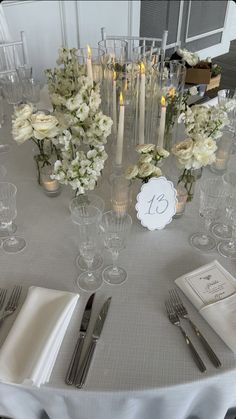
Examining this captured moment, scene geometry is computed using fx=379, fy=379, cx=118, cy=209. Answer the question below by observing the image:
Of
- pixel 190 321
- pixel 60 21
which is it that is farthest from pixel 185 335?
pixel 60 21

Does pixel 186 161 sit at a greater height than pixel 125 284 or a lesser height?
greater

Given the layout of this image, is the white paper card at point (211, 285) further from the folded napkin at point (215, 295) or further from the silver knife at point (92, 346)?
the silver knife at point (92, 346)

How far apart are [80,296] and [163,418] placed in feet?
1.13

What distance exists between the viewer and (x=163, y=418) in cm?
89

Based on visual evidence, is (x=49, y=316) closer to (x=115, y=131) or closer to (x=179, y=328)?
(x=179, y=328)

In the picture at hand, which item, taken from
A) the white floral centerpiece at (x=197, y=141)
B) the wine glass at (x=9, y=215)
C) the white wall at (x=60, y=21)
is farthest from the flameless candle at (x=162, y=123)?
the white wall at (x=60, y=21)

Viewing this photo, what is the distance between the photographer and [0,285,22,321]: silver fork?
90cm

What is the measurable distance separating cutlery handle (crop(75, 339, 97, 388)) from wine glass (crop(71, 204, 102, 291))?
6.6 inches

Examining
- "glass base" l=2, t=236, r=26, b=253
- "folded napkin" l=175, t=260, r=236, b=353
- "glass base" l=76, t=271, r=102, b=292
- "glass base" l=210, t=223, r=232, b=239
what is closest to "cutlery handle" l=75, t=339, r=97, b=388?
"glass base" l=76, t=271, r=102, b=292

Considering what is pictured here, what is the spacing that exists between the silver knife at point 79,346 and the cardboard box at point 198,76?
6.04ft

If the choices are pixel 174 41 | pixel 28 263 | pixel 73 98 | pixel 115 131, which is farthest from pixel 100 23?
pixel 28 263

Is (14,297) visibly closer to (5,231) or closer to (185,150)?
(5,231)

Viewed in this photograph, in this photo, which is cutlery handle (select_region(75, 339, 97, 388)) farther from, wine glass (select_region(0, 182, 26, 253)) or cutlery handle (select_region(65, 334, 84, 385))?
wine glass (select_region(0, 182, 26, 253))

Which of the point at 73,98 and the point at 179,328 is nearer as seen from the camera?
the point at 179,328
